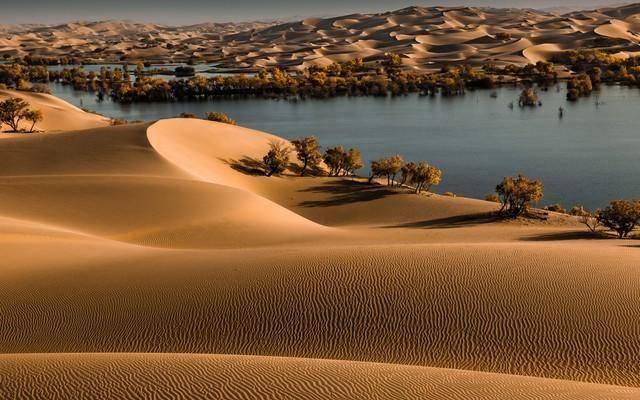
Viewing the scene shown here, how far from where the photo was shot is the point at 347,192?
28.3 m

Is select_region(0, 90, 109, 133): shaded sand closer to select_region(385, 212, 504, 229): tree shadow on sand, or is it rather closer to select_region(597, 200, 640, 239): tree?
select_region(385, 212, 504, 229): tree shadow on sand

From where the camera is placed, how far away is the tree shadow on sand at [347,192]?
2688 centimetres

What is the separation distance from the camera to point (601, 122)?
4816cm

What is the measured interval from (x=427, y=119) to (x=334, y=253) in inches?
1730

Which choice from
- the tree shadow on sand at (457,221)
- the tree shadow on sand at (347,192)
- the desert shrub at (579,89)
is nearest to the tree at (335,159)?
the tree shadow on sand at (347,192)

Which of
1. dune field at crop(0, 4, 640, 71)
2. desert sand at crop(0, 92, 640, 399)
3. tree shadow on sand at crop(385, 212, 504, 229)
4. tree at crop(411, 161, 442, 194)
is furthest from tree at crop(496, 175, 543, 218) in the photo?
dune field at crop(0, 4, 640, 71)

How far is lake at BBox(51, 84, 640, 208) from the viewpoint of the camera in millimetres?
32994

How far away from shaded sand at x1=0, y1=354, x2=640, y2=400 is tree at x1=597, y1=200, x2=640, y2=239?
1322 cm

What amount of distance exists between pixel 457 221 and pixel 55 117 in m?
39.1

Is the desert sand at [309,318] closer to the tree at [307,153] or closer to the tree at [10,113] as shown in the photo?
the tree at [307,153]

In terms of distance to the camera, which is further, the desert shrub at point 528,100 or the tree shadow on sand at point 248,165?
the desert shrub at point 528,100

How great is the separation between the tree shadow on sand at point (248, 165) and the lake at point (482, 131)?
31.3 ft

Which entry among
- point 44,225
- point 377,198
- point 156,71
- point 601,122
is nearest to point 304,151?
point 377,198

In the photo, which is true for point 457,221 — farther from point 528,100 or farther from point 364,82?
point 364,82
